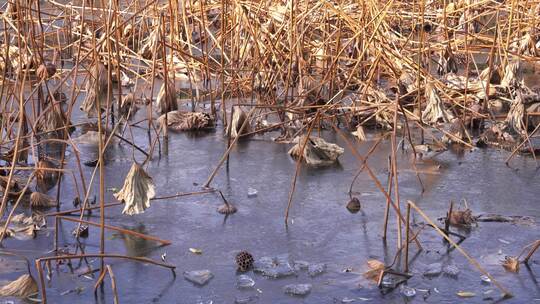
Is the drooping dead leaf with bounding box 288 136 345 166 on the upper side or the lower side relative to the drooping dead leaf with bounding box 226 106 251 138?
lower

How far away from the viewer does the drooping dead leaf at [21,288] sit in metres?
Result: 2.61

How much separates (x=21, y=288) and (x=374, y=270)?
1038 millimetres

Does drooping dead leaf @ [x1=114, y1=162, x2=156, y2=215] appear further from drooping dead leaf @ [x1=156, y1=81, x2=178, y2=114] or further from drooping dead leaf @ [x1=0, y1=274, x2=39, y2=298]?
drooping dead leaf @ [x1=156, y1=81, x2=178, y2=114]

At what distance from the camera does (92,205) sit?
11.3 feet

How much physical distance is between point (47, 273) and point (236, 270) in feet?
1.87

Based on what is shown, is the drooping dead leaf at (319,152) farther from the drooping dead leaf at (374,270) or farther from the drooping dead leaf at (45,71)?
the drooping dead leaf at (374,270)

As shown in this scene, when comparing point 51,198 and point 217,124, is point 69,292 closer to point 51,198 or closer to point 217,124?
point 51,198

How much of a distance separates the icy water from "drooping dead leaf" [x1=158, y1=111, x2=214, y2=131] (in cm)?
17

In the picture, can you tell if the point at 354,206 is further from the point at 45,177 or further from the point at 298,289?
the point at 45,177

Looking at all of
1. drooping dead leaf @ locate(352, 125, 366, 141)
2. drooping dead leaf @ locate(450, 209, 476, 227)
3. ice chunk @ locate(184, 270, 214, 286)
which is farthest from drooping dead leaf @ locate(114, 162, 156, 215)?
drooping dead leaf @ locate(352, 125, 366, 141)

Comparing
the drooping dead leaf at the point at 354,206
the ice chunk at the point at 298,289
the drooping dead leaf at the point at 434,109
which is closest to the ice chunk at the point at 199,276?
the ice chunk at the point at 298,289

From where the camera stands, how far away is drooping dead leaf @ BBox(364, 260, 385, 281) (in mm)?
2805

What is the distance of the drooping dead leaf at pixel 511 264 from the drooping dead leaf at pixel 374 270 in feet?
1.27

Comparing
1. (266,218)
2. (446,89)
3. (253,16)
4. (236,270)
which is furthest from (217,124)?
(236,270)
